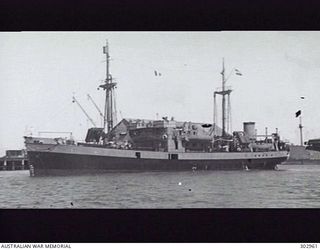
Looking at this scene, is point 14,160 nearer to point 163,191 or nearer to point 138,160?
point 138,160

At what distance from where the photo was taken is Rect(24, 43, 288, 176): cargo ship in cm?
688

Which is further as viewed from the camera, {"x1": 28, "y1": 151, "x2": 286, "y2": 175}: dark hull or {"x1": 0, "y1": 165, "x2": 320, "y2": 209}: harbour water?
{"x1": 28, "y1": 151, "x2": 286, "y2": 175}: dark hull

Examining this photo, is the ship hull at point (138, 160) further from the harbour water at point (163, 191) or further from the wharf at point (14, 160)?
the harbour water at point (163, 191)

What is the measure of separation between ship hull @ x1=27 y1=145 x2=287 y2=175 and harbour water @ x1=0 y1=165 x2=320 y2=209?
388mm

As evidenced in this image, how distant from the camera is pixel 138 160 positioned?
7762 mm

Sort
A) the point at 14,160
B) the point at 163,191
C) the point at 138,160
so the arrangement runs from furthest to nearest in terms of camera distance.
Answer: the point at 138,160 < the point at 14,160 < the point at 163,191

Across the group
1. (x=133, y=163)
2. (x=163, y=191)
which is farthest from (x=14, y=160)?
(x=163, y=191)

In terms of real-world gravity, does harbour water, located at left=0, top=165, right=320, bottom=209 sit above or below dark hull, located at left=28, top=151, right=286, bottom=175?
below

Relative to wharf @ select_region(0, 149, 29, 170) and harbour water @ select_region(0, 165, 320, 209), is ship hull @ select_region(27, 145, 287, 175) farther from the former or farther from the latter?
harbour water @ select_region(0, 165, 320, 209)

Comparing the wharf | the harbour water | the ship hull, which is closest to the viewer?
the harbour water

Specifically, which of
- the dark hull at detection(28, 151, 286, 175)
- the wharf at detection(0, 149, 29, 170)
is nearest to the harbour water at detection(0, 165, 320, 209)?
the wharf at detection(0, 149, 29, 170)

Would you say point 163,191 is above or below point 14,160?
below

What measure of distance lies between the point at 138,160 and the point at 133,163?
0.12m
